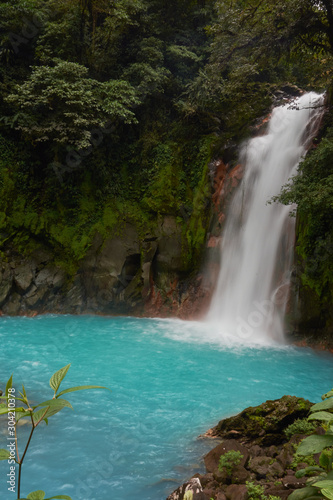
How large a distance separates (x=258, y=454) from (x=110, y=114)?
10.1 metres

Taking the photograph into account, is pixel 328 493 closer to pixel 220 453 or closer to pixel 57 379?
pixel 57 379

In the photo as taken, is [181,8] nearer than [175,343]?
No

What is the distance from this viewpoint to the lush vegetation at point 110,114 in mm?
10445

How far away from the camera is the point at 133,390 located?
20.7 feet

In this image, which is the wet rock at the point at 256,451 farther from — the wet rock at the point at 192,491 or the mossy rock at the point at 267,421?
the wet rock at the point at 192,491

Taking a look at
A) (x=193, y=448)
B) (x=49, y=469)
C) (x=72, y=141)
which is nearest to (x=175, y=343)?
(x=193, y=448)

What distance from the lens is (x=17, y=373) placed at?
6738mm

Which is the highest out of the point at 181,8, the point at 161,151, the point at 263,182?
the point at 181,8

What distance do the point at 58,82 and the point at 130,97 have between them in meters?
2.27

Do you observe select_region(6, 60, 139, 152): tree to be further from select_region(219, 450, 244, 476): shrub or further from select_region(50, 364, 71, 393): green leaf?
select_region(50, 364, 71, 393): green leaf

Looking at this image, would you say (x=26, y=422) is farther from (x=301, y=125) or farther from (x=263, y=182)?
(x=301, y=125)

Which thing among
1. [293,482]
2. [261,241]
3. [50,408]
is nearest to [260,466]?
[293,482]

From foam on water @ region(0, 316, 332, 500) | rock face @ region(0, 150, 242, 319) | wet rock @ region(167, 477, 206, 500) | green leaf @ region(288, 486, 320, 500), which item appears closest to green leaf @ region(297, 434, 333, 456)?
green leaf @ region(288, 486, 320, 500)

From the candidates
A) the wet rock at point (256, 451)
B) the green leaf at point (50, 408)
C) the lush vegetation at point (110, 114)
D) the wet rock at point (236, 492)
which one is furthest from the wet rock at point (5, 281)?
the green leaf at point (50, 408)
